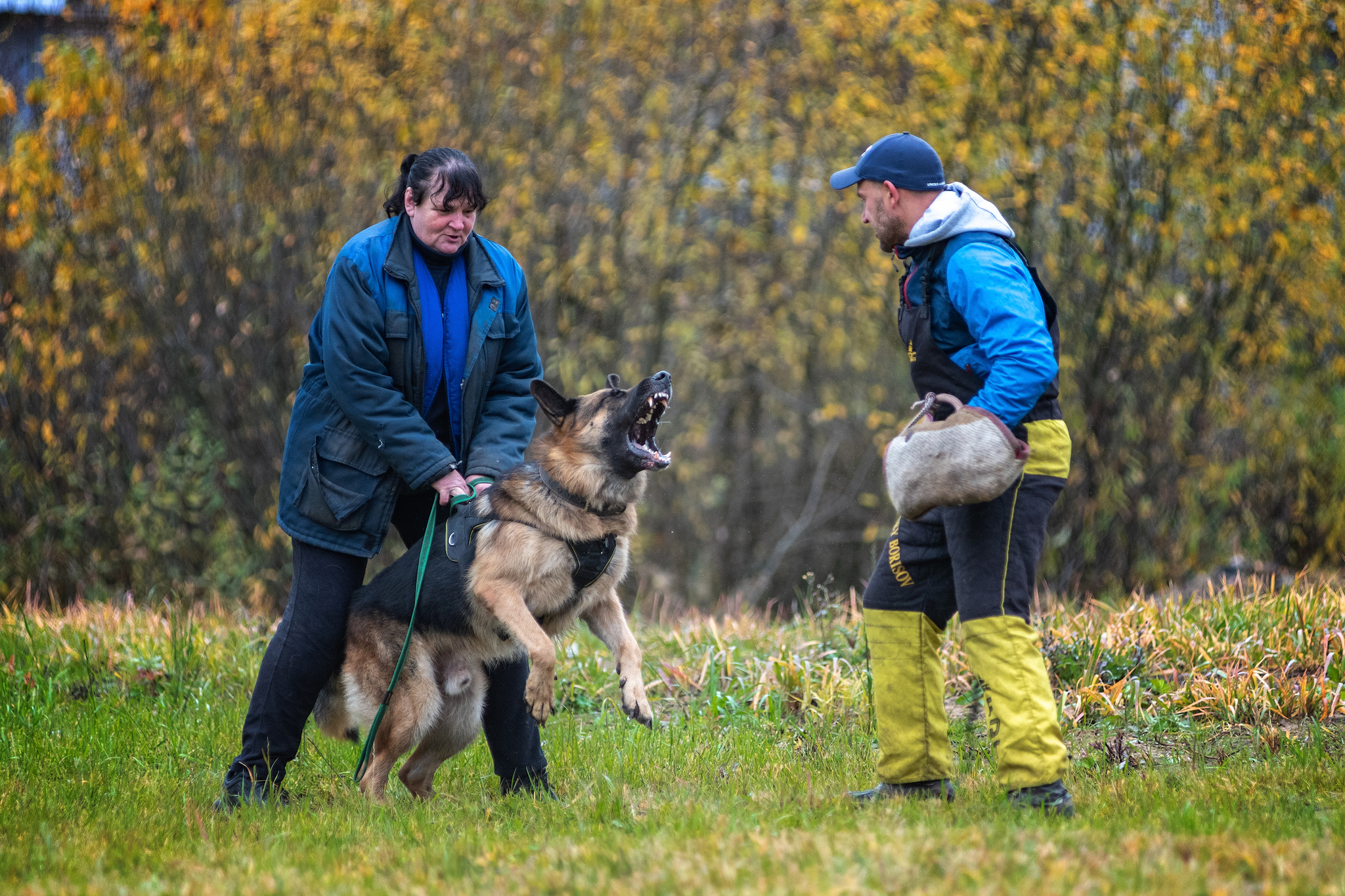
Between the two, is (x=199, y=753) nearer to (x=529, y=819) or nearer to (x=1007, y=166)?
(x=529, y=819)

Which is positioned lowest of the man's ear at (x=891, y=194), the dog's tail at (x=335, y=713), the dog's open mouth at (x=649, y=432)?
the dog's tail at (x=335, y=713)

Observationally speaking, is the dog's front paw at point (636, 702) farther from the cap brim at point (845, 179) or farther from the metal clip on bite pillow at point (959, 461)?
the cap brim at point (845, 179)

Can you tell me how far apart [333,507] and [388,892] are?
4.65 ft

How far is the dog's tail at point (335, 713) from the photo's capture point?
13.0 feet

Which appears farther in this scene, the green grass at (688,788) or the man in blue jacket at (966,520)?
the man in blue jacket at (966,520)

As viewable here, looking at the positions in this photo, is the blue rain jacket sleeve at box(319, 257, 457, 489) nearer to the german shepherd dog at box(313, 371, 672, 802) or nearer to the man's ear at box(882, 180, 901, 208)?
the german shepherd dog at box(313, 371, 672, 802)

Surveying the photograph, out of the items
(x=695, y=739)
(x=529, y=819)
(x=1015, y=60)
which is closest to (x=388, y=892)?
(x=529, y=819)

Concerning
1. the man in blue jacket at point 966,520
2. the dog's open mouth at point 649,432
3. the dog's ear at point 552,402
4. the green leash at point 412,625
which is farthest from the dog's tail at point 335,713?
the man in blue jacket at point 966,520

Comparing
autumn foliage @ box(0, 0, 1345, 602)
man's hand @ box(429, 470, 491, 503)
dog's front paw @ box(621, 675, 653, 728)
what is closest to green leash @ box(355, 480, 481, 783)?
man's hand @ box(429, 470, 491, 503)

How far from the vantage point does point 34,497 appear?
29.3 feet

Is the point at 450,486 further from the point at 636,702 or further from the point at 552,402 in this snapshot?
the point at 636,702

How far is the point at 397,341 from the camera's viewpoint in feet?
12.4

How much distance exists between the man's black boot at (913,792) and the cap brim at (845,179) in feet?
6.59

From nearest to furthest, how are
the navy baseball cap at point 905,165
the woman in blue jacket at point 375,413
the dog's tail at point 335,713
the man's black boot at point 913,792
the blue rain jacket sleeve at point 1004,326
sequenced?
the blue rain jacket sleeve at point 1004,326
the navy baseball cap at point 905,165
the man's black boot at point 913,792
the woman in blue jacket at point 375,413
the dog's tail at point 335,713
